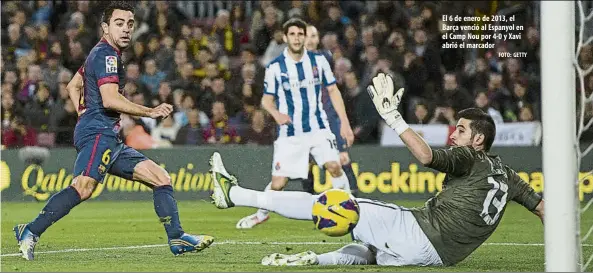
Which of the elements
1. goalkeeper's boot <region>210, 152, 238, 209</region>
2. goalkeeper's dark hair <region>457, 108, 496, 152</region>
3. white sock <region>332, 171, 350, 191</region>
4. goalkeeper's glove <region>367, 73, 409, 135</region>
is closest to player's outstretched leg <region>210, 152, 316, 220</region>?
goalkeeper's boot <region>210, 152, 238, 209</region>

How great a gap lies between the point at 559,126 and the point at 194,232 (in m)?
6.43

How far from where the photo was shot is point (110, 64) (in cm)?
862

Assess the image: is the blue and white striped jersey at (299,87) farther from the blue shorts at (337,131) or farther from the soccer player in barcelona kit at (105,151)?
the soccer player in barcelona kit at (105,151)

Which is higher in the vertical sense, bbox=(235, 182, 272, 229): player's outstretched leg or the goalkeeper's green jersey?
the goalkeeper's green jersey

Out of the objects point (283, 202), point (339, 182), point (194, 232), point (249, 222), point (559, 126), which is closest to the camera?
point (559, 126)

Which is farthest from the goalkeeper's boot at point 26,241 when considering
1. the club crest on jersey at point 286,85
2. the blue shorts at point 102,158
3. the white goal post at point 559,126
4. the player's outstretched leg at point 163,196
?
the club crest on jersey at point 286,85

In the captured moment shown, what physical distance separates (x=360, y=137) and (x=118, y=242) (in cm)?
673

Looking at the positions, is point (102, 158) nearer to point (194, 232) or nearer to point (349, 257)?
point (349, 257)

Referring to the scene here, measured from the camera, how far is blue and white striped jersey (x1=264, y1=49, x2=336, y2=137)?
12523 millimetres

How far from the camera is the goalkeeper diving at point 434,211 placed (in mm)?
7699

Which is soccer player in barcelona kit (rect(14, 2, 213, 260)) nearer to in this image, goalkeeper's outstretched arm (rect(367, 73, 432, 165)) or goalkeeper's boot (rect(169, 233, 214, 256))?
goalkeeper's boot (rect(169, 233, 214, 256))

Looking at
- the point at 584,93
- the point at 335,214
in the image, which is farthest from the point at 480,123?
the point at 335,214

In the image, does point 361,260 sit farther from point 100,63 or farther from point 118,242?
point 118,242

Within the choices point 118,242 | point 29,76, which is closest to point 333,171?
point 118,242
